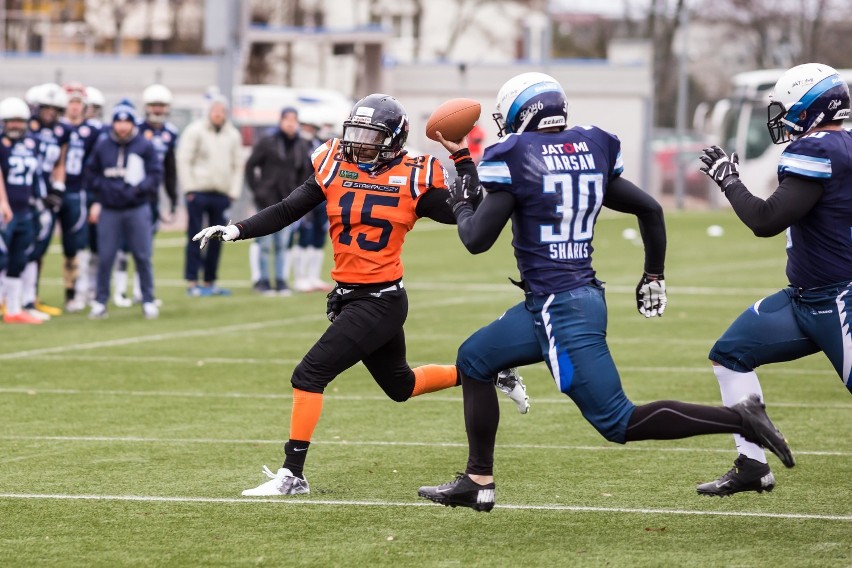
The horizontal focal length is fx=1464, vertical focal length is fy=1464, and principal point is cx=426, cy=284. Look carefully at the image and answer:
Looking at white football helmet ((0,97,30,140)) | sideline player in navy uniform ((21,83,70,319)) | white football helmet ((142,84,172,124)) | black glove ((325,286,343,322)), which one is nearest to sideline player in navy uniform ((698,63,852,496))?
black glove ((325,286,343,322))

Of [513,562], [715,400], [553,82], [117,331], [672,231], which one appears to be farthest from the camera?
[672,231]

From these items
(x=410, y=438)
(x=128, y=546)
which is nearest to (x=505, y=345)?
(x=128, y=546)

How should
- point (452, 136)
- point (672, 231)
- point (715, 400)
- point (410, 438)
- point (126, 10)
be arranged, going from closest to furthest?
point (452, 136), point (410, 438), point (715, 400), point (672, 231), point (126, 10)

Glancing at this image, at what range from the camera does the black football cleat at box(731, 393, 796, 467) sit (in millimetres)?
5770

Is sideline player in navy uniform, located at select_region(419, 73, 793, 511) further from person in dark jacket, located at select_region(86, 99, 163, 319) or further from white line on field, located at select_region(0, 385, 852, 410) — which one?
person in dark jacket, located at select_region(86, 99, 163, 319)

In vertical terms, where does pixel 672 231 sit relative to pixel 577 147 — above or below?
below

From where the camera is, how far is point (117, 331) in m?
13.4

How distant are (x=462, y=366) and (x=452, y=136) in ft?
3.61

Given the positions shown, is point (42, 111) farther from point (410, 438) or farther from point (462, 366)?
point (462, 366)

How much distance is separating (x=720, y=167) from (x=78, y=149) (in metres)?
9.63

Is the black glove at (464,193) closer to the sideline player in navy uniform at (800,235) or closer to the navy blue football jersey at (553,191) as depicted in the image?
the navy blue football jersey at (553,191)

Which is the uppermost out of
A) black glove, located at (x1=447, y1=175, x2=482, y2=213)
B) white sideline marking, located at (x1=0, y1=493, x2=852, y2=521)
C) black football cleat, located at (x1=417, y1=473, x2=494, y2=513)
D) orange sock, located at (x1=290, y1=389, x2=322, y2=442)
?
black glove, located at (x1=447, y1=175, x2=482, y2=213)

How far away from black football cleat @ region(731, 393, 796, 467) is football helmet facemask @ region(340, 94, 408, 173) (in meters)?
2.07

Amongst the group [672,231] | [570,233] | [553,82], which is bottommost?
[672,231]
